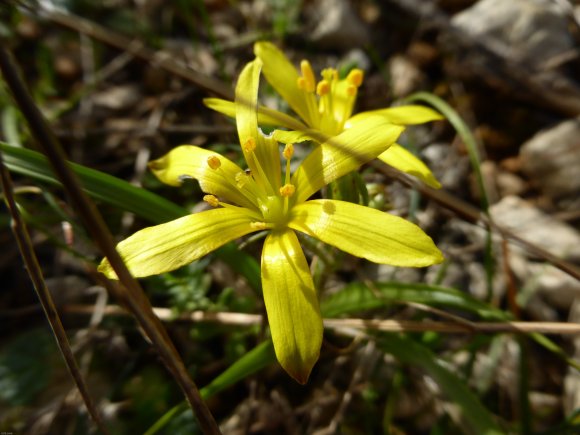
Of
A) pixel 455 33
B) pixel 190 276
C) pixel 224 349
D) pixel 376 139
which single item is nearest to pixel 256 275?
pixel 190 276

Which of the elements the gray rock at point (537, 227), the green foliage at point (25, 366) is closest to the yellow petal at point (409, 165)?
the gray rock at point (537, 227)

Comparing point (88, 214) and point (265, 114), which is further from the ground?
point (88, 214)

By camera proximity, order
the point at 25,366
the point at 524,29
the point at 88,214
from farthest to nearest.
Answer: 1. the point at 524,29
2. the point at 25,366
3. the point at 88,214

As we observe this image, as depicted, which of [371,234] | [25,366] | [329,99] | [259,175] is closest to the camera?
[371,234]

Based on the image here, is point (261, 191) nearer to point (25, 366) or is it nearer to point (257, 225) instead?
point (257, 225)

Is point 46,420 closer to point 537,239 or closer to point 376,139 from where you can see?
point 376,139

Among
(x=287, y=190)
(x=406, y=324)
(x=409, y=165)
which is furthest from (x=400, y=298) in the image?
Result: (x=287, y=190)

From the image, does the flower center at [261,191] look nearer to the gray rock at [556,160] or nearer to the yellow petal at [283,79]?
the yellow petal at [283,79]

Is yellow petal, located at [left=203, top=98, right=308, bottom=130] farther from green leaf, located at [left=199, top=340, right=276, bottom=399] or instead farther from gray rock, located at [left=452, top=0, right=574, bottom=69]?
gray rock, located at [left=452, top=0, right=574, bottom=69]
